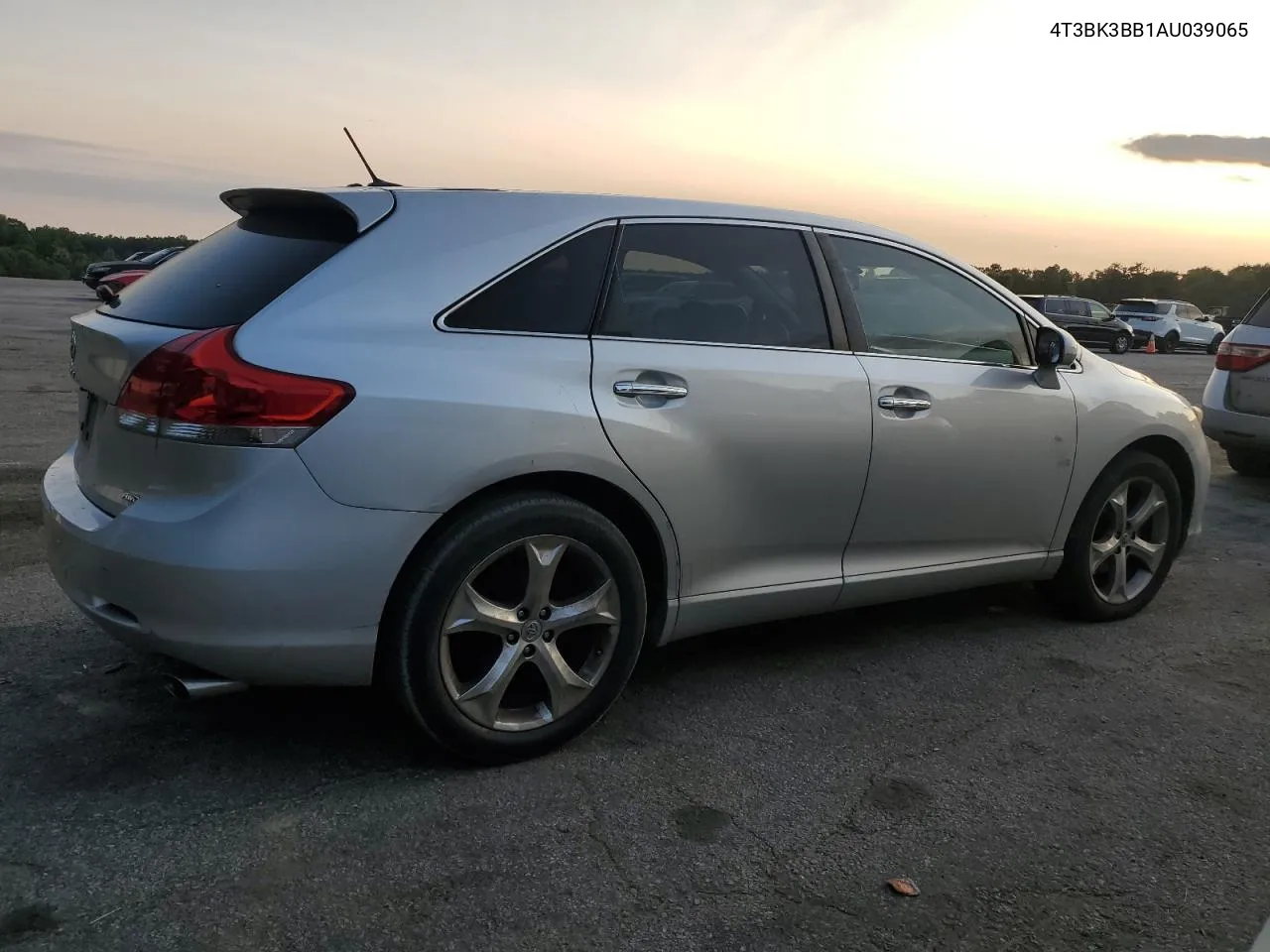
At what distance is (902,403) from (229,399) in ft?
7.43

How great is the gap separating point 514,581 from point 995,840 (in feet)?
4.79

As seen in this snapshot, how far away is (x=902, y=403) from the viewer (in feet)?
12.8

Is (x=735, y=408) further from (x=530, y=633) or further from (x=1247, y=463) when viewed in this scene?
(x=1247, y=463)

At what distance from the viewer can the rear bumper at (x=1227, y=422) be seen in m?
7.95

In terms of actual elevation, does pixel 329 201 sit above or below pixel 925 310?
above

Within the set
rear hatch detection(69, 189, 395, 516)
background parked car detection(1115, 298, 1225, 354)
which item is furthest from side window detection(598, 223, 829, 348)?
background parked car detection(1115, 298, 1225, 354)

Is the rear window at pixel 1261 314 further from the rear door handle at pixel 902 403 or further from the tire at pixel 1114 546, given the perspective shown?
the rear door handle at pixel 902 403

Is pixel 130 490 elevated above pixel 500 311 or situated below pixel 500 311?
below

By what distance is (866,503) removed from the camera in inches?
153

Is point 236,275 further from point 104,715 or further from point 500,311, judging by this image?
point 104,715

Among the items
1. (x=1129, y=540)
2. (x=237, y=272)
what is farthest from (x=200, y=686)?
(x=1129, y=540)

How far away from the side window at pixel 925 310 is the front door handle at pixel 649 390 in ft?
3.07

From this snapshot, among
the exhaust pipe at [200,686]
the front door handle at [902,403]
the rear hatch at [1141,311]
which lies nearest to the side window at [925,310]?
the front door handle at [902,403]

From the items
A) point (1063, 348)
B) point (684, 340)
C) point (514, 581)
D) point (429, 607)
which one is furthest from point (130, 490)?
point (1063, 348)
